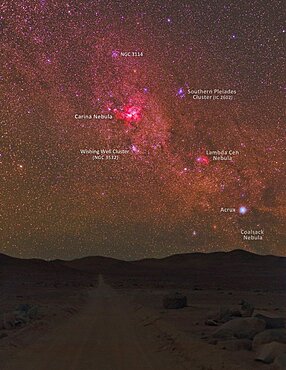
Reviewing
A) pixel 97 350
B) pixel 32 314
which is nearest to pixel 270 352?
pixel 97 350

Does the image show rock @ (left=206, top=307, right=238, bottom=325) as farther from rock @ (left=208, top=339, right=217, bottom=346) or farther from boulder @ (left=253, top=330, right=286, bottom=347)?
boulder @ (left=253, top=330, right=286, bottom=347)

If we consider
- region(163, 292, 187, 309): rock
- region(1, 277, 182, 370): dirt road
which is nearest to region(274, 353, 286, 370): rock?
region(1, 277, 182, 370): dirt road

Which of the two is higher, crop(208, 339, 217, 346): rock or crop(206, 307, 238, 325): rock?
crop(206, 307, 238, 325): rock

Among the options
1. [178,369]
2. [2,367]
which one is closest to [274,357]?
[178,369]

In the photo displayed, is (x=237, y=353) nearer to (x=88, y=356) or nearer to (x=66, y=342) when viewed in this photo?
(x=88, y=356)

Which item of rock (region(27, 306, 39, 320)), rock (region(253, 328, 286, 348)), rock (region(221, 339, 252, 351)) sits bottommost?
rock (region(221, 339, 252, 351))

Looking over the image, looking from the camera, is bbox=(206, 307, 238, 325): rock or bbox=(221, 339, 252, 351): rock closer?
bbox=(221, 339, 252, 351): rock
